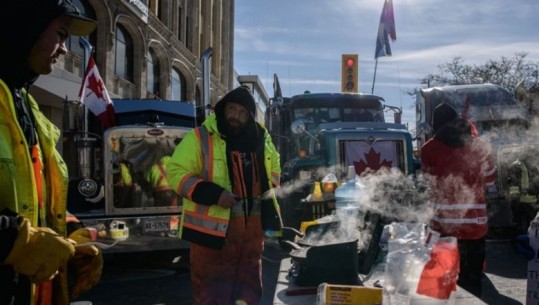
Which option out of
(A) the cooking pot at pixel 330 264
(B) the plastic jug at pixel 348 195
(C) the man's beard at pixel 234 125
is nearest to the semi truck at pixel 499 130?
(B) the plastic jug at pixel 348 195

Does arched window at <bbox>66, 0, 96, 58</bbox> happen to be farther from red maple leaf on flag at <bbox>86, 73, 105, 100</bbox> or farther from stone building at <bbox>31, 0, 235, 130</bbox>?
red maple leaf on flag at <bbox>86, 73, 105, 100</bbox>

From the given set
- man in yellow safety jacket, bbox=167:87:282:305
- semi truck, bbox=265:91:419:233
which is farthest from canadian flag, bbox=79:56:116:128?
man in yellow safety jacket, bbox=167:87:282:305

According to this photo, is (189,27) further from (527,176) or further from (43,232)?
(43,232)

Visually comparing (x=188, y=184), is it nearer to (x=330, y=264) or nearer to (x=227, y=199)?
(x=227, y=199)

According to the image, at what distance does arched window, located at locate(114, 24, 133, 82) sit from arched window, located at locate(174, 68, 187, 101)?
499 cm

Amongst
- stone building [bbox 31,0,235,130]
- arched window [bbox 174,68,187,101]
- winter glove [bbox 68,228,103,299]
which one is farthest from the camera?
arched window [bbox 174,68,187,101]

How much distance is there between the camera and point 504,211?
7785 millimetres

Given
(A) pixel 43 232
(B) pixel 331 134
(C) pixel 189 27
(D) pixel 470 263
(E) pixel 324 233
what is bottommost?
(D) pixel 470 263

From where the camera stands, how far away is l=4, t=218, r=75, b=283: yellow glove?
170 cm

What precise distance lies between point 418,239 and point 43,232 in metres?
2.50

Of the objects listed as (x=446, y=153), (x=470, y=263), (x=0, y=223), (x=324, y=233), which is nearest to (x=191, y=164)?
(x=324, y=233)

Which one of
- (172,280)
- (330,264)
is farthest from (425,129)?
(330,264)

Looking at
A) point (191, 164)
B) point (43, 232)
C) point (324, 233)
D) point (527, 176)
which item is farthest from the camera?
point (527, 176)

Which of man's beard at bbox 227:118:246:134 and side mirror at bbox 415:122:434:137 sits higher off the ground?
side mirror at bbox 415:122:434:137
